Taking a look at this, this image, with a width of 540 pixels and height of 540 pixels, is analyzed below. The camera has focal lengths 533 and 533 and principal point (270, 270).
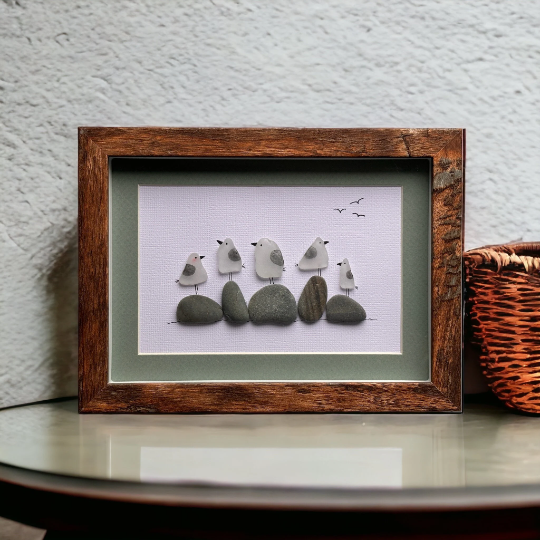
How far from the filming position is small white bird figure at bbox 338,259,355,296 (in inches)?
22.3

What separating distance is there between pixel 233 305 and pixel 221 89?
0.27 meters

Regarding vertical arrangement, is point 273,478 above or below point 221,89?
below

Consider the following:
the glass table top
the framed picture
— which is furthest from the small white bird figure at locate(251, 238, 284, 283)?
the glass table top

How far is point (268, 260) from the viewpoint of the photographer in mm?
566

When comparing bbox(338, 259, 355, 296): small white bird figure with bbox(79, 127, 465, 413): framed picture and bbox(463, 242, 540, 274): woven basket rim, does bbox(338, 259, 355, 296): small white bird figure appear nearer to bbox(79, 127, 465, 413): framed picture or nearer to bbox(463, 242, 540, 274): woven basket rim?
bbox(79, 127, 465, 413): framed picture

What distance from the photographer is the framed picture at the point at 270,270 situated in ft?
1.77

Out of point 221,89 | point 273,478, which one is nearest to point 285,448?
point 273,478

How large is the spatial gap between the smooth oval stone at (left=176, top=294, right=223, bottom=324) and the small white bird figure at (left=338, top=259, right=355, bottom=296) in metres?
0.13

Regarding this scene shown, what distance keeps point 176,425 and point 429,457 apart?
0.23m

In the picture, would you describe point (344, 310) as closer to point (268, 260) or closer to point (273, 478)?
point (268, 260)

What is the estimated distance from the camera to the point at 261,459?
405 millimetres

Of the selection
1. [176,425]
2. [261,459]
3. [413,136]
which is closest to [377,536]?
[261,459]

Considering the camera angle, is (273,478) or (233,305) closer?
(273,478)

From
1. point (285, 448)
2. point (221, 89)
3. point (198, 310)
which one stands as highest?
point (221, 89)
